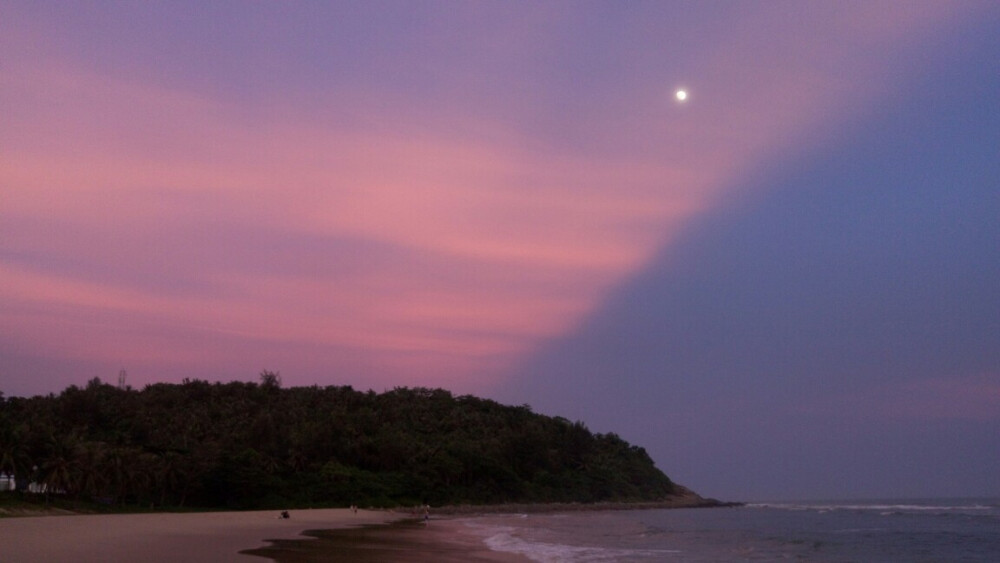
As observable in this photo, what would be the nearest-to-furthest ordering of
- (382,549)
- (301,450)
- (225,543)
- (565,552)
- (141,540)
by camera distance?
(141,540), (382,549), (225,543), (565,552), (301,450)

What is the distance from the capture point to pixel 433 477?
10194 cm

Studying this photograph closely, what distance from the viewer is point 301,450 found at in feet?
315

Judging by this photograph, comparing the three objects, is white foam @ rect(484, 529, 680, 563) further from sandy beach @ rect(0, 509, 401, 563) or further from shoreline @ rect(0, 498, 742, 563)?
sandy beach @ rect(0, 509, 401, 563)

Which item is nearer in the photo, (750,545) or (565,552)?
(565,552)

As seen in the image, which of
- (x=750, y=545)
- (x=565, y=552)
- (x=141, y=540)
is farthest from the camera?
(x=750, y=545)

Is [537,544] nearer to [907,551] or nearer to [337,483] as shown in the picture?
[907,551]

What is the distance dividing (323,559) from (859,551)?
26.8 m

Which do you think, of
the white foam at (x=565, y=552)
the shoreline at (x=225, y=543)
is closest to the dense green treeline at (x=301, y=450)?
the shoreline at (x=225, y=543)

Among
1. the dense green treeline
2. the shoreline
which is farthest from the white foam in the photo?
the dense green treeline

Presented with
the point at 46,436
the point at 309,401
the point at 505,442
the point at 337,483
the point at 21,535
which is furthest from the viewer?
the point at 309,401

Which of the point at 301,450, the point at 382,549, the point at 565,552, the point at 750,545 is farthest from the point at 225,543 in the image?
the point at 301,450

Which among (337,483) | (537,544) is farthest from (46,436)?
(537,544)

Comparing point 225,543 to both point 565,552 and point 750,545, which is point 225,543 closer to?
point 565,552

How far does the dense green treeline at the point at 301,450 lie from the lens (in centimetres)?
6756
